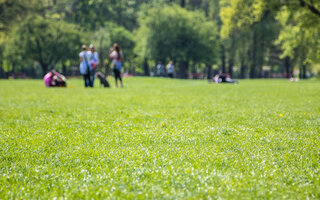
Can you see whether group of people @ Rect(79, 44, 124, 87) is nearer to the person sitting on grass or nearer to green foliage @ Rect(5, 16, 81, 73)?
the person sitting on grass

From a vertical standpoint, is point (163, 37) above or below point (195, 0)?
below

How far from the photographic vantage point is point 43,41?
52.4m

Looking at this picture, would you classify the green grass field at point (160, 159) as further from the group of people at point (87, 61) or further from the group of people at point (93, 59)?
the group of people at point (87, 61)

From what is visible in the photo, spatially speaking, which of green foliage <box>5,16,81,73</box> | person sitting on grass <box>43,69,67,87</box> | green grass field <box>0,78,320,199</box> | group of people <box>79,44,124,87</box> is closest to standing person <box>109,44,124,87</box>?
group of people <box>79,44,124,87</box>

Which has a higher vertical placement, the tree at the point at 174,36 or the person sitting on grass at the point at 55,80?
the tree at the point at 174,36

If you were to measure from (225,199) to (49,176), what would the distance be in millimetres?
2192

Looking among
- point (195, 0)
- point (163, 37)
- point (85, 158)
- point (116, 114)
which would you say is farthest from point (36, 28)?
point (85, 158)

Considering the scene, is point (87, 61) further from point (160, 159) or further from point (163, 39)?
point (163, 39)

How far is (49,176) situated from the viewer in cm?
372

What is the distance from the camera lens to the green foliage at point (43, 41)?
51.2m

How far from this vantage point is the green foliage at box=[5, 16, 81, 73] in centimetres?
5119

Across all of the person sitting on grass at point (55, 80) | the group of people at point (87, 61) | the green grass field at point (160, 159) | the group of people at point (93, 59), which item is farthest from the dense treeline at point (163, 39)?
the green grass field at point (160, 159)

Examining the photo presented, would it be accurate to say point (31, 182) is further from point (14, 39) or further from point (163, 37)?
point (14, 39)

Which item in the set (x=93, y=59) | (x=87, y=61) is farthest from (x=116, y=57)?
(x=87, y=61)
